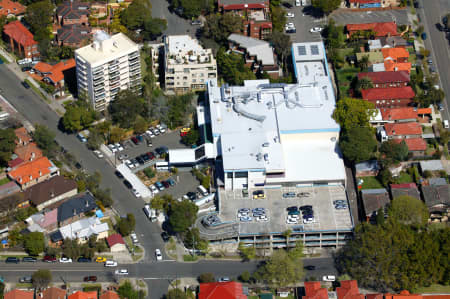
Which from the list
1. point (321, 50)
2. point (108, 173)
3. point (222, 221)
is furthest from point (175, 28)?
point (222, 221)

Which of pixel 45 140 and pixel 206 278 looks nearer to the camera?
pixel 206 278

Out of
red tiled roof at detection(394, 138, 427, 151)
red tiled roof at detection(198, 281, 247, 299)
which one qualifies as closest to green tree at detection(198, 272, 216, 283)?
red tiled roof at detection(198, 281, 247, 299)

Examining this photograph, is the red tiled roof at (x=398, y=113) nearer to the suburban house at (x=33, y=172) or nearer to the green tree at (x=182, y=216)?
the green tree at (x=182, y=216)

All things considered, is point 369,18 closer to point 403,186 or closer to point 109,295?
point 403,186

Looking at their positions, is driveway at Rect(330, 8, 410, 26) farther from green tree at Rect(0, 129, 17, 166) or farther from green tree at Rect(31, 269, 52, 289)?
green tree at Rect(31, 269, 52, 289)

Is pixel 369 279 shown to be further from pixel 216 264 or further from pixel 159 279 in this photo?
pixel 159 279

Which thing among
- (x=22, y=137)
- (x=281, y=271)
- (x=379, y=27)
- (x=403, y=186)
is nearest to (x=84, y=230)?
(x=22, y=137)
